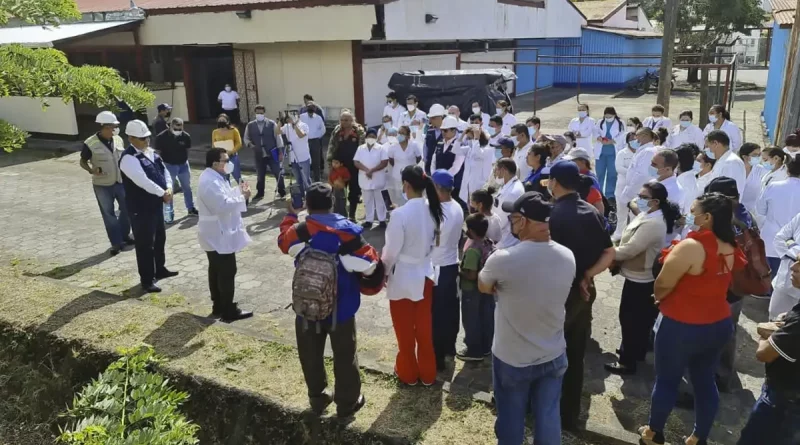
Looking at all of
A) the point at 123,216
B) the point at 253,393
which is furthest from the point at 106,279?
the point at 253,393

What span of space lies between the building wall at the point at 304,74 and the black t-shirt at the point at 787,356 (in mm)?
13448

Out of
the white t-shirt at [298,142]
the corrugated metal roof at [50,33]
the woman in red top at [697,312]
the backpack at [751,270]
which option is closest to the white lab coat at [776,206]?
the backpack at [751,270]

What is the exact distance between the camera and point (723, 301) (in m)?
3.43

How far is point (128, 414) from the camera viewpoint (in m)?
3.67

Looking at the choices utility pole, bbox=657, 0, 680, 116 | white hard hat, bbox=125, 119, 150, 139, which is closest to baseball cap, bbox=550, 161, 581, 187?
white hard hat, bbox=125, 119, 150, 139

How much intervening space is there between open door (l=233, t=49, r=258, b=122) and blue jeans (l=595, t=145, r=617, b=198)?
11079mm

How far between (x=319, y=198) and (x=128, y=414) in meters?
1.77

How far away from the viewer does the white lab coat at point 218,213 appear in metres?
5.29

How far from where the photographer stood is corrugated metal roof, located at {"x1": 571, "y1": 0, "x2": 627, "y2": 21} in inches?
1230

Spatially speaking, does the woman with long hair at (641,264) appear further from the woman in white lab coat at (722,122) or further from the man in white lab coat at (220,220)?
the woman in white lab coat at (722,122)

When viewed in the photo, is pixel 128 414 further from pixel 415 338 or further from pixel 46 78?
pixel 46 78

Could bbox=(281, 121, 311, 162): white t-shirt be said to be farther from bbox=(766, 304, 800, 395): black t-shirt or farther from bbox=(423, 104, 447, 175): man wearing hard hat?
bbox=(766, 304, 800, 395): black t-shirt

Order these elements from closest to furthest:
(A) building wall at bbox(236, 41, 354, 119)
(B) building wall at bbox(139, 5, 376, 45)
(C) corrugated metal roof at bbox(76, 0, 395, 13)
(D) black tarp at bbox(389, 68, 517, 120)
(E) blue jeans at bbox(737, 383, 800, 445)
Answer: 1. (E) blue jeans at bbox(737, 383, 800, 445)
2. (D) black tarp at bbox(389, 68, 517, 120)
3. (C) corrugated metal roof at bbox(76, 0, 395, 13)
4. (B) building wall at bbox(139, 5, 376, 45)
5. (A) building wall at bbox(236, 41, 354, 119)

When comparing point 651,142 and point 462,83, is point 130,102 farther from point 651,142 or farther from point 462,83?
point 462,83
